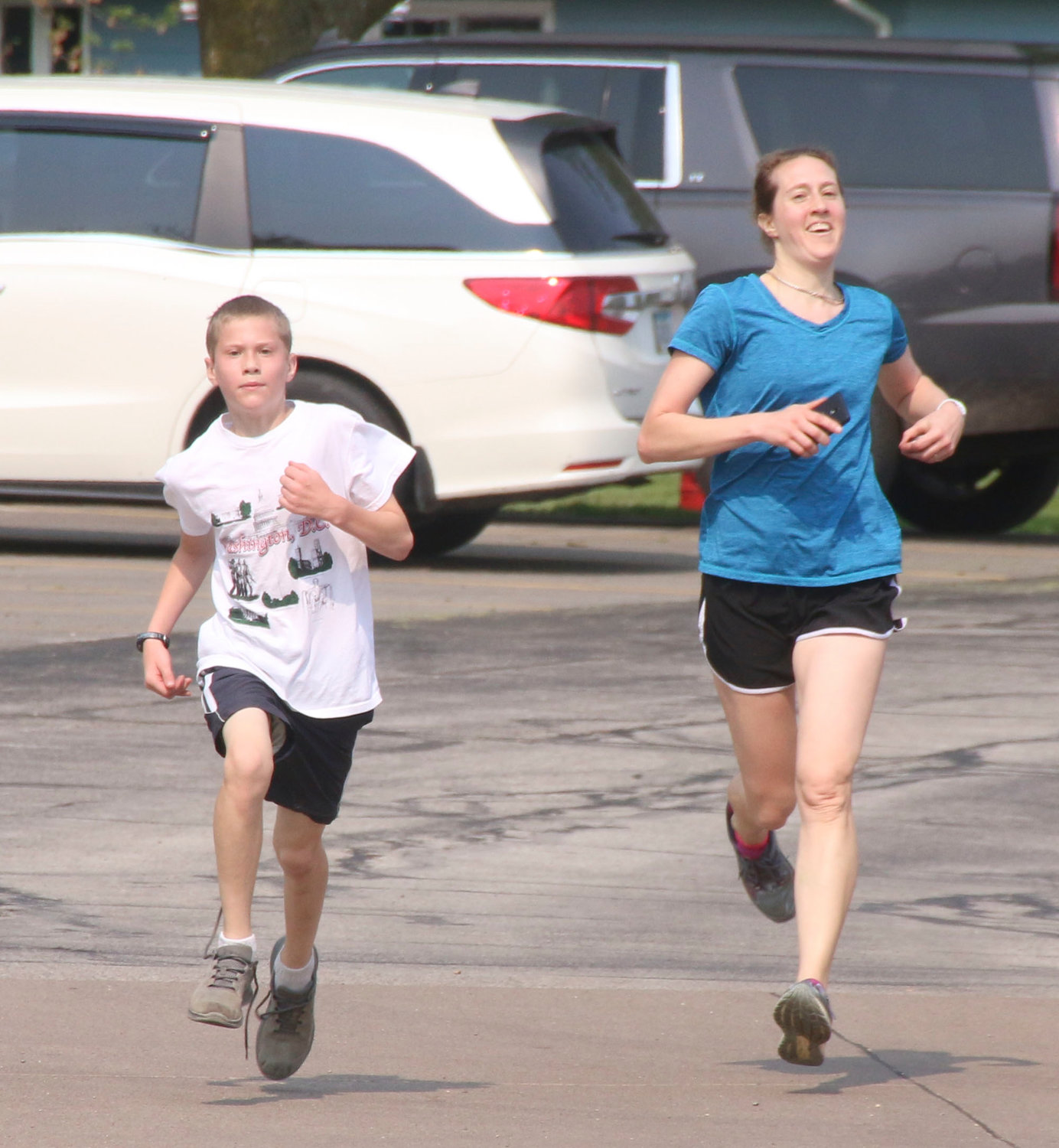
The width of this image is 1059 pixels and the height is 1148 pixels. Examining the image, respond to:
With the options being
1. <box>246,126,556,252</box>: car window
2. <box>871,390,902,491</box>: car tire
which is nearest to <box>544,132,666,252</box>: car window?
<box>246,126,556,252</box>: car window

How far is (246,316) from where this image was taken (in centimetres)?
462

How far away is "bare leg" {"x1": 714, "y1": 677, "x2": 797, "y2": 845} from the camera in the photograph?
5062mm

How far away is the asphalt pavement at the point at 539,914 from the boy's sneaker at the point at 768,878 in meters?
0.18

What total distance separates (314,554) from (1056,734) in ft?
13.3

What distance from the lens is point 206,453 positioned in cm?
467

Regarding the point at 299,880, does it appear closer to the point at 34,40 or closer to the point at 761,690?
the point at 761,690

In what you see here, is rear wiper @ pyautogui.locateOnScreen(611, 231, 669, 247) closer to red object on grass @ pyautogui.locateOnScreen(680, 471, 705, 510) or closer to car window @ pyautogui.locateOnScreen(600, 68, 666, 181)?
car window @ pyautogui.locateOnScreen(600, 68, 666, 181)

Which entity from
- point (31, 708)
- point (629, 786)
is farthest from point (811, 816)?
point (31, 708)

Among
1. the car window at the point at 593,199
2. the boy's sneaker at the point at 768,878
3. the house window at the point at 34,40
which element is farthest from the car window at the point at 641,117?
the house window at the point at 34,40

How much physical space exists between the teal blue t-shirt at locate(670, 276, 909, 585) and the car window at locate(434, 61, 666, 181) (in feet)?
25.2

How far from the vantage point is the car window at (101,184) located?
11.4 m

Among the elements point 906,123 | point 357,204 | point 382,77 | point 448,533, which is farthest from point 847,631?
point 382,77

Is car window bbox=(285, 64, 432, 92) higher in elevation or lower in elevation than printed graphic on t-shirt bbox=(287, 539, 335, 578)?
higher

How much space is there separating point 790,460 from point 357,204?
6748 mm
